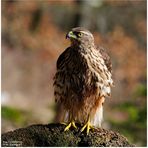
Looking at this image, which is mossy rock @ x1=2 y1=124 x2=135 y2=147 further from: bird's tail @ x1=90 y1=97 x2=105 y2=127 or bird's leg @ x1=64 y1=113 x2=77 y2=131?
bird's tail @ x1=90 y1=97 x2=105 y2=127

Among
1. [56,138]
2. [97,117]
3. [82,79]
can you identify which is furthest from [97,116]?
[56,138]

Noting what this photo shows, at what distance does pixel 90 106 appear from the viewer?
22.1 feet

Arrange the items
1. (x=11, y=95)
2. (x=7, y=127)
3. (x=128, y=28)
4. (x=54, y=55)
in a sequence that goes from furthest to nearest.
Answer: (x=128, y=28) < (x=54, y=55) < (x=11, y=95) < (x=7, y=127)

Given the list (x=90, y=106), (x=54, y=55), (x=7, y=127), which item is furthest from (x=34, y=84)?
(x=90, y=106)

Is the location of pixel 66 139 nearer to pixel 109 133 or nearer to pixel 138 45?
pixel 109 133

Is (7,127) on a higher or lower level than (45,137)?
higher

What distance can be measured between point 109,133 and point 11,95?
1564 centimetres

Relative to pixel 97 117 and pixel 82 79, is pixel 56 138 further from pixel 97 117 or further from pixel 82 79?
pixel 97 117

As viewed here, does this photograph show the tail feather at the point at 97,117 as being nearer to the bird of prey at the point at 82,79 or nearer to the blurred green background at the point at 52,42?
the bird of prey at the point at 82,79

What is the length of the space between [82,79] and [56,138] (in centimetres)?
95

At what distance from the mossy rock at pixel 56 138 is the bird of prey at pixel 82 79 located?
22.6 inches

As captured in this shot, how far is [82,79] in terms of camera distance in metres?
6.44

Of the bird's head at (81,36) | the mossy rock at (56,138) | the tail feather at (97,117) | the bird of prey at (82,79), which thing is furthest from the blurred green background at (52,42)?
the mossy rock at (56,138)

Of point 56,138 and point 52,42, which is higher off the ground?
point 52,42
